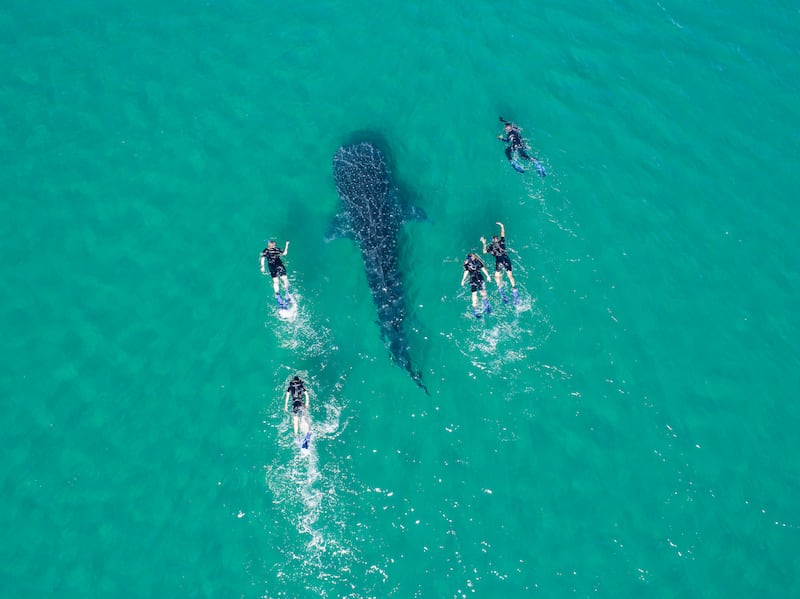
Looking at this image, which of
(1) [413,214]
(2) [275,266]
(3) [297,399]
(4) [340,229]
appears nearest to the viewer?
(3) [297,399]

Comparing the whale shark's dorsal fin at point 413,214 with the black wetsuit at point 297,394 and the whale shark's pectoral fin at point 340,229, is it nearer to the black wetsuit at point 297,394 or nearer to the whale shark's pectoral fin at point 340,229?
the whale shark's pectoral fin at point 340,229

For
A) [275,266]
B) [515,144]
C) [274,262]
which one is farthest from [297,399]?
[515,144]

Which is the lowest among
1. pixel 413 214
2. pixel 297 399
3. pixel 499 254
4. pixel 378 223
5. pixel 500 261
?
pixel 297 399

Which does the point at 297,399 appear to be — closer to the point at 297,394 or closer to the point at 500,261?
the point at 297,394

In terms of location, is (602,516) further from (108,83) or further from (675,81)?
(108,83)

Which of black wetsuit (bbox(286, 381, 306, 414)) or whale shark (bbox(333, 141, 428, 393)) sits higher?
whale shark (bbox(333, 141, 428, 393))

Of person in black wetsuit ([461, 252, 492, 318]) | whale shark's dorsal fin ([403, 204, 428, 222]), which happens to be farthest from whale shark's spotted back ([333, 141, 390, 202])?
person in black wetsuit ([461, 252, 492, 318])

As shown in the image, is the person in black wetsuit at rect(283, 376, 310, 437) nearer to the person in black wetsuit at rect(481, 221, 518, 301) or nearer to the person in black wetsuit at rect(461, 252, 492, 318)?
the person in black wetsuit at rect(461, 252, 492, 318)
